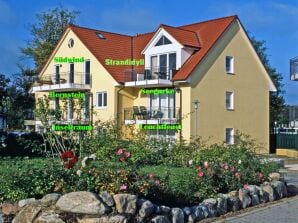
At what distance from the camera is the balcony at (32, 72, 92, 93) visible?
40.1 meters

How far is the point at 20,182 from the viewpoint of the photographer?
9258mm

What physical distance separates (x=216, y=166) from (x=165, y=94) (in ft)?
82.7

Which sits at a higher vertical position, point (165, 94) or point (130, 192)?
point (165, 94)

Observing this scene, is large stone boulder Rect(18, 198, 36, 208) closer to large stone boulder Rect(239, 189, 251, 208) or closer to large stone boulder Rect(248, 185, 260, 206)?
large stone boulder Rect(239, 189, 251, 208)

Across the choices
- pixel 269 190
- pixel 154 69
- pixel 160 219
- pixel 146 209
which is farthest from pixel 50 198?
pixel 154 69

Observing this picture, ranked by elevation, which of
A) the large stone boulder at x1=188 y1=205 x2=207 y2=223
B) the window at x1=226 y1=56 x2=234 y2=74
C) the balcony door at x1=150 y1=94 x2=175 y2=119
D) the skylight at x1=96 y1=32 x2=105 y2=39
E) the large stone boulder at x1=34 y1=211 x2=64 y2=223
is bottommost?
the large stone boulder at x1=188 y1=205 x2=207 y2=223

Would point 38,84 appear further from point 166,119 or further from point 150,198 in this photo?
point 150,198

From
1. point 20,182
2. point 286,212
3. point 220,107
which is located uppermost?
point 220,107

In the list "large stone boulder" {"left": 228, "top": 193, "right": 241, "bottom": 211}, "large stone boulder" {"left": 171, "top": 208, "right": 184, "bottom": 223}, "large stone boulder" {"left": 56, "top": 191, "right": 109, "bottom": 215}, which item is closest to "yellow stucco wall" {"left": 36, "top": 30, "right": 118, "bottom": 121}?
"large stone boulder" {"left": 228, "top": 193, "right": 241, "bottom": 211}

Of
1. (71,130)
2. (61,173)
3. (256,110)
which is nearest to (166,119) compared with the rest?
(256,110)

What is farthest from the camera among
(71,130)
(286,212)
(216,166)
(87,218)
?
(71,130)

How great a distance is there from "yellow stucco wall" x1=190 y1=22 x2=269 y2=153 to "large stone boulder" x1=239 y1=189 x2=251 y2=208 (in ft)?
75.9

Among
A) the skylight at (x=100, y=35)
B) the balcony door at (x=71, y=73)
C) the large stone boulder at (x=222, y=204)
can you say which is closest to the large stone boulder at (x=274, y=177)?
the large stone boulder at (x=222, y=204)

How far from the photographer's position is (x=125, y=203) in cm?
844
